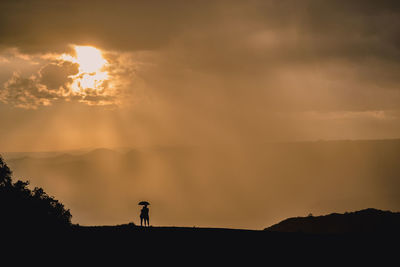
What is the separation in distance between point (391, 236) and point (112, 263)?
17.3 metres

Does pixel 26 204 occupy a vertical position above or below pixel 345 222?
above

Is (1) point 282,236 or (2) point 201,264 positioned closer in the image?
(2) point 201,264

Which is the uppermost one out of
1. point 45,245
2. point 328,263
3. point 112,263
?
point 45,245

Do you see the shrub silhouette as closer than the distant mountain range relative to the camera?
Yes

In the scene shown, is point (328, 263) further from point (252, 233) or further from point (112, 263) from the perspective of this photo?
point (112, 263)

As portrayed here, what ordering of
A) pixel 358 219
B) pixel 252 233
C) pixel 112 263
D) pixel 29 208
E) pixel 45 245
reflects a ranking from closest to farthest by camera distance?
pixel 112 263 → pixel 45 245 → pixel 252 233 → pixel 29 208 → pixel 358 219

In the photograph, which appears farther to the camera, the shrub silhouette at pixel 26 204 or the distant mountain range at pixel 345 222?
the distant mountain range at pixel 345 222

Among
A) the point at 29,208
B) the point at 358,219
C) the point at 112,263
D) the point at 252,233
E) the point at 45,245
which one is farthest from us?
the point at 358,219

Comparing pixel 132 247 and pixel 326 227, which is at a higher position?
pixel 326 227

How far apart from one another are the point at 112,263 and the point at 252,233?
33.6 feet

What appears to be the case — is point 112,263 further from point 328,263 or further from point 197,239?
point 328,263

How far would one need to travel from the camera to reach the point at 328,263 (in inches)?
822

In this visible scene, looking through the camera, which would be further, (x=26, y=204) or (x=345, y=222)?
(x=345, y=222)

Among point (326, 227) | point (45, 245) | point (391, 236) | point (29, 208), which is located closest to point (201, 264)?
point (45, 245)
